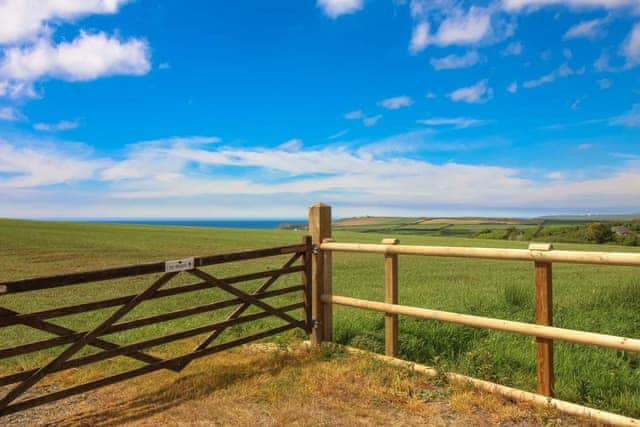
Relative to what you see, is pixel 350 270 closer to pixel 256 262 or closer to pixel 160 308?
pixel 256 262

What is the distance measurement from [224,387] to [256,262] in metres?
14.8

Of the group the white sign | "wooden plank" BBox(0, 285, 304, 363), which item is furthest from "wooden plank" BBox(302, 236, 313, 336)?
the white sign

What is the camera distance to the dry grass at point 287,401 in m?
4.37

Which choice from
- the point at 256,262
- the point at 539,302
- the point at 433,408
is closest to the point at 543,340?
the point at 539,302

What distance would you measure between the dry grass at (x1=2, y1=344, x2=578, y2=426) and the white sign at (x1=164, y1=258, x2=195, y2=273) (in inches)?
53.2

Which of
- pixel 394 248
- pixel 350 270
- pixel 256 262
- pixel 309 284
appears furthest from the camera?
pixel 256 262

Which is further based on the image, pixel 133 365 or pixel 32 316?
pixel 133 365

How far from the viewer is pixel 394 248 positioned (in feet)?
18.9

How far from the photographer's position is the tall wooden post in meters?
6.70

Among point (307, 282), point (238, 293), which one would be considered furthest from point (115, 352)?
point (307, 282)

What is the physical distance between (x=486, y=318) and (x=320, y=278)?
261 cm

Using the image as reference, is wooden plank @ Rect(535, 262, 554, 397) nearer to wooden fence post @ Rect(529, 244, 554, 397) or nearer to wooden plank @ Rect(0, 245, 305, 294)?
wooden fence post @ Rect(529, 244, 554, 397)

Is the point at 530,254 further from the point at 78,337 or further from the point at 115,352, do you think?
the point at 78,337

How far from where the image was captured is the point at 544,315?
453 cm
